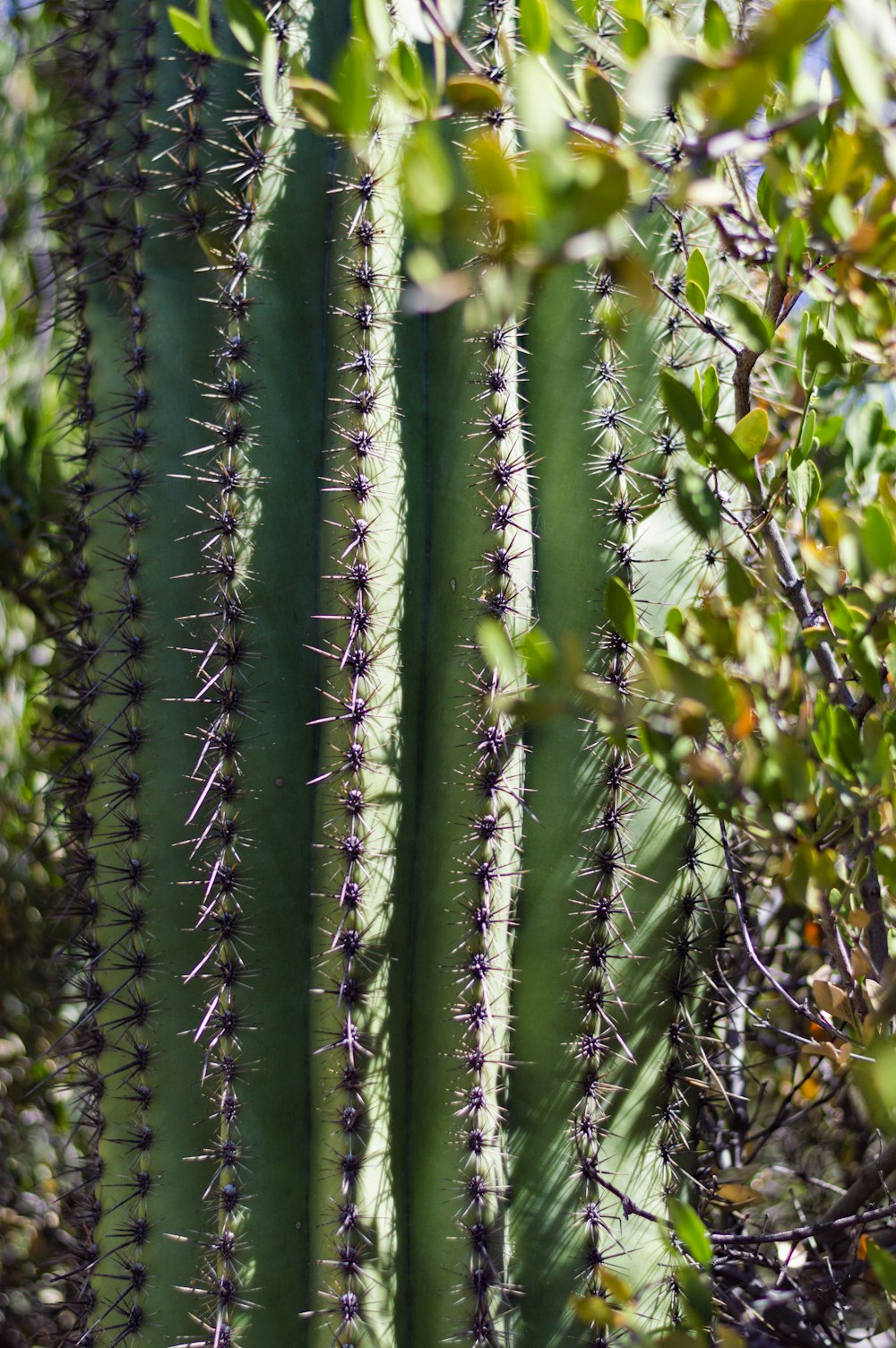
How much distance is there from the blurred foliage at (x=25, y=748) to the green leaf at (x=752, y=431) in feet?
4.25

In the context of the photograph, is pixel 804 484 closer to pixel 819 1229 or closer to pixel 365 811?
pixel 365 811

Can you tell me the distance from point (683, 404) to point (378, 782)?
569mm

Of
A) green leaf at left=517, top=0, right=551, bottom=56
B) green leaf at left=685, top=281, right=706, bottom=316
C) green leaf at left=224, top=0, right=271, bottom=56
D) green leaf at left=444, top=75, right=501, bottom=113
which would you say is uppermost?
green leaf at left=224, top=0, right=271, bottom=56

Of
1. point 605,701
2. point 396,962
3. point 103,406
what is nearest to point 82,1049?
point 396,962

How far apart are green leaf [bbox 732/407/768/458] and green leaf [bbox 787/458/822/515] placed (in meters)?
Result: 0.05

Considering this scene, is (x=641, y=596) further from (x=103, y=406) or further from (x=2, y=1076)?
(x=2, y=1076)

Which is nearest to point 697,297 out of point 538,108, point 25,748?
point 538,108

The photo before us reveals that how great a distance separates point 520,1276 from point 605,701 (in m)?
0.81

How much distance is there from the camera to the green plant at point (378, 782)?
1237mm

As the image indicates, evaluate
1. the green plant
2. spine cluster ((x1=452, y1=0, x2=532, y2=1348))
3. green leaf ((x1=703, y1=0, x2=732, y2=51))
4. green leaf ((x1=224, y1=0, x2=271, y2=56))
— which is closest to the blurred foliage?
the green plant

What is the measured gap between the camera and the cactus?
4.06 feet

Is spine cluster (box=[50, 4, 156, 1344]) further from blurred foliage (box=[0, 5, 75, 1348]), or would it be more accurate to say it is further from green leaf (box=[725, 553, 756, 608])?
green leaf (box=[725, 553, 756, 608])

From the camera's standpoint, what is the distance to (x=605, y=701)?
0.78m

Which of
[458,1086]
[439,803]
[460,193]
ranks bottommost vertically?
[458,1086]
